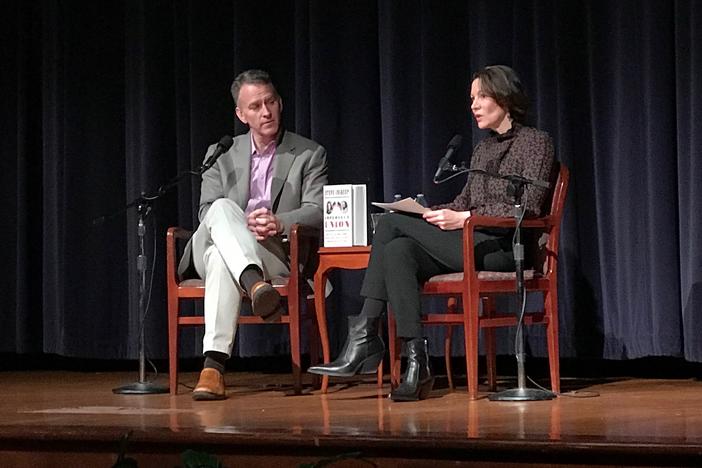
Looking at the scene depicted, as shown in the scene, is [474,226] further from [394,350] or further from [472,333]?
[394,350]

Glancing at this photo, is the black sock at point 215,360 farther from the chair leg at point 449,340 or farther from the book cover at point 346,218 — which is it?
the chair leg at point 449,340

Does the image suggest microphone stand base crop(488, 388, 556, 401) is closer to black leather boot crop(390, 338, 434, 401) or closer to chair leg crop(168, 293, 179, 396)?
black leather boot crop(390, 338, 434, 401)

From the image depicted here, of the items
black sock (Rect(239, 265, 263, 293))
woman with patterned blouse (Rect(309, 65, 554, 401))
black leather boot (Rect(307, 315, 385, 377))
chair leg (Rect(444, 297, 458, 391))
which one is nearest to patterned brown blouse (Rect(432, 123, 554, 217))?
woman with patterned blouse (Rect(309, 65, 554, 401))

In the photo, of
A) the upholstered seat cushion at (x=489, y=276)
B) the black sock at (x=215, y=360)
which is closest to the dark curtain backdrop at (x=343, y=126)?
the upholstered seat cushion at (x=489, y=276)

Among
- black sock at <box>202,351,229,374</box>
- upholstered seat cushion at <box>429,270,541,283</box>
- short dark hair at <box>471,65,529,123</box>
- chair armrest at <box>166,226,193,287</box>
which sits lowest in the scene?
black sock at <box>202,351,229,374</box>

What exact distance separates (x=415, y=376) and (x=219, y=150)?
1.03 metres

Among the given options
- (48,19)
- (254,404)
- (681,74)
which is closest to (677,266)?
(681,74)

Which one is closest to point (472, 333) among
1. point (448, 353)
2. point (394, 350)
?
point (394, 350)

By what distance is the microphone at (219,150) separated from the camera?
12.8ft

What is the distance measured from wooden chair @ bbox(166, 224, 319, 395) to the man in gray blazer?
65mm

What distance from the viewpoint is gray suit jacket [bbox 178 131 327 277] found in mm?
4152

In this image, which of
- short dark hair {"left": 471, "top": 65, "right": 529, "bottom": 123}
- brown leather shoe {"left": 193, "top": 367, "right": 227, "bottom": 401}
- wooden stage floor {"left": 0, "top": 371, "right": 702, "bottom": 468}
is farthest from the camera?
short dark hair {"left": 471, "top": 65, "right": 529, "bottom": 123}

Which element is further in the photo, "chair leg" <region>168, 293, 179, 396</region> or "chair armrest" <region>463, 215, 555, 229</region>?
"chair leg" <region>168, 293, 179, 396</region>

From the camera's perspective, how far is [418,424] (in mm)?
2846
